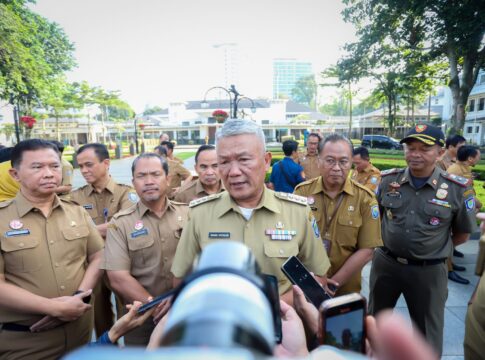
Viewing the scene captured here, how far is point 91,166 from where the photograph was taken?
3217 millimetres

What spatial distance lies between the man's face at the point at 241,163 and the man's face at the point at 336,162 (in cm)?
113

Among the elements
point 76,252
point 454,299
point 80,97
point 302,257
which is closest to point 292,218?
point 302,257

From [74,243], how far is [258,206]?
1.43 meters

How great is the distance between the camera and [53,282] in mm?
2031

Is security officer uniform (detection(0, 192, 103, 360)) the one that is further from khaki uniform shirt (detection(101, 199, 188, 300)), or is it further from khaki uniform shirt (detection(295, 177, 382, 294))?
khaki uniform shirt (detection(295, 177, 382, 294))

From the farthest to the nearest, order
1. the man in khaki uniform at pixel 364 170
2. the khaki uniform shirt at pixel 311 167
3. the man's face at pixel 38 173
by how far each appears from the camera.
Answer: the khaki uniform shirt at pixel 311 167, the man in khaki uniform at pixel 364 170, the man's face at pixel 38 173

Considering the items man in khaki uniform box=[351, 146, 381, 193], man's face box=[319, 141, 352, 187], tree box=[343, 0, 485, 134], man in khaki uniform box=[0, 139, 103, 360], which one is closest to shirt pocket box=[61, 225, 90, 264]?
man in khaki uniform box=[0, 139, 103, 360]

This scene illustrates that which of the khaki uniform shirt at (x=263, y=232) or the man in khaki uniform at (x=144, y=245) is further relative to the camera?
A: the man in khaki uniform at (x=144, y=245)

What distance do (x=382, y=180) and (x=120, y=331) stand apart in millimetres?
2795

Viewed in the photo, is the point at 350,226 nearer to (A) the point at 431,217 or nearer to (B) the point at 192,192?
(A) the point at 431,217

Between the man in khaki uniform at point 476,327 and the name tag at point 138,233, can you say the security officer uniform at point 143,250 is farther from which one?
the man in khaki uniform at point 476,327

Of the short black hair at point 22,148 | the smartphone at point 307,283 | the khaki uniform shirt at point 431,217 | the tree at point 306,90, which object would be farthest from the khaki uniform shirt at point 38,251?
the tree at point 306,90

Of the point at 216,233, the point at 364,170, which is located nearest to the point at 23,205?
the point at 216,233

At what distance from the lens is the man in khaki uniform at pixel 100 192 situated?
320cm
